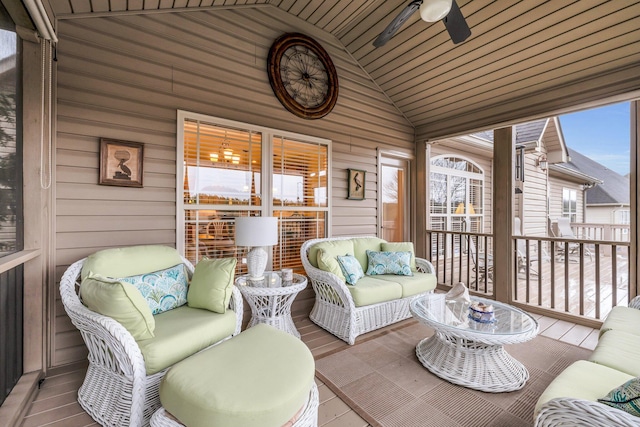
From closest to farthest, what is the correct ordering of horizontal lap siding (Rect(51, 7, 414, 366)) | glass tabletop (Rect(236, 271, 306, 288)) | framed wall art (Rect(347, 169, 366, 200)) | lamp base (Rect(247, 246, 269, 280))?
horizontal lap siding (Rect(51, 7, 414, 366)) < glass tabletop (Rect(236, 271, 306, 288)) < lamp base (Rect(247, 246, 269, 280)) < framed wall art (Rect(347, 169, 366, 200))

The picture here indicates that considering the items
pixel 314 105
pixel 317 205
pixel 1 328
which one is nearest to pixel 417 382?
pixel 317 205

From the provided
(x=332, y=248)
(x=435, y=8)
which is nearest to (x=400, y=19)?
(x=435, y=8)

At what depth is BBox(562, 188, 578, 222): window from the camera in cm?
927

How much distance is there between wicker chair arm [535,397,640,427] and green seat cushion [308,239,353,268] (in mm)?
2223

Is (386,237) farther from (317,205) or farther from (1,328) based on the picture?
(1,328)

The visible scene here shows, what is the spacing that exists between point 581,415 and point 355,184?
3406mm

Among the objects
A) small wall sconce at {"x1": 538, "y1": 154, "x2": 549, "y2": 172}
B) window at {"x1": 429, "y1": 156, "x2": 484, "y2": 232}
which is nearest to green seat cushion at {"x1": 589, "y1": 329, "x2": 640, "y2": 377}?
window at {"x1": 429, "y1": 156, "x2": 484, "y2": 232}

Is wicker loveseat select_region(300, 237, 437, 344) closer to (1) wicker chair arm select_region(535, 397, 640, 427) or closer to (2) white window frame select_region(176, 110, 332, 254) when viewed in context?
(2) white window frame select_region(176, 110, 332, 254)

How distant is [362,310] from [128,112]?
2.86 meters

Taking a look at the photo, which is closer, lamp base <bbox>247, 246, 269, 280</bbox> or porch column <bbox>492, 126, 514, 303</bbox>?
lamp base <bbox>247, 246, 269, 280</bbox>

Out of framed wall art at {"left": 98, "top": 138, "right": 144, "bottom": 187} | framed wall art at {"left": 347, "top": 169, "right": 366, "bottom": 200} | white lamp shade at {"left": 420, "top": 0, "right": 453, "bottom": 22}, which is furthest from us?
framed wall art at {"left": 347, "top": 169, "right": 366, "bottom": 200}

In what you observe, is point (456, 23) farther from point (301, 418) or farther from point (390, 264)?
point (301, 418)

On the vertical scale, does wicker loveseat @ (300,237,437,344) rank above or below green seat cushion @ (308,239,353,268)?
below

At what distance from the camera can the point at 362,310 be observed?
2.90 metres
